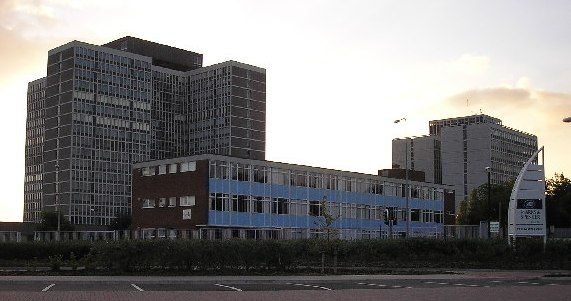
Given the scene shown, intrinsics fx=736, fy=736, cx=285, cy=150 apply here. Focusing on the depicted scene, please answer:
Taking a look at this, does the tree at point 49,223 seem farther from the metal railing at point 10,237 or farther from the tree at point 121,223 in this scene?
the metal railing at point 10,237

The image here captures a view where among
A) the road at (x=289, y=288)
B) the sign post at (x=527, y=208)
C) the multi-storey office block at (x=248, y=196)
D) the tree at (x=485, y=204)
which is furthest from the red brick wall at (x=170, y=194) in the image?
the tree at (x=485, y=204)

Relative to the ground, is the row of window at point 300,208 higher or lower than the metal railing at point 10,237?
higher

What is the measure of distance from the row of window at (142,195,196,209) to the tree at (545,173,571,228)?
79.2 m

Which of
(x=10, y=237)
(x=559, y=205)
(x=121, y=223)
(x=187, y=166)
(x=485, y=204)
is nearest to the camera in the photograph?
(x=187, y=166)

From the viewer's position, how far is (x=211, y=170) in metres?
78.3

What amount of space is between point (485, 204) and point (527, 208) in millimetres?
98680

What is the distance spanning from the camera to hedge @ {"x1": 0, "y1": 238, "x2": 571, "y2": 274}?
3722 cm

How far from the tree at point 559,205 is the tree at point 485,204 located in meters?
7.53

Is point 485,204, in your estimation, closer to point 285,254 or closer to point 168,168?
point 168,168

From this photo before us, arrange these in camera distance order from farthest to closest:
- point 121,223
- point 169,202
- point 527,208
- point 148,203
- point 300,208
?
point 121,223 → point 300,208 → point 148,203 → point 169,202 → point 527,208

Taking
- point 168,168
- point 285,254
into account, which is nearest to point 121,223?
point 168,168

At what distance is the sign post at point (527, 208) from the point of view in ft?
171

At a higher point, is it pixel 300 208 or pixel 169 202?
pixel 169 202

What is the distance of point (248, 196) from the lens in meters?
82.6
